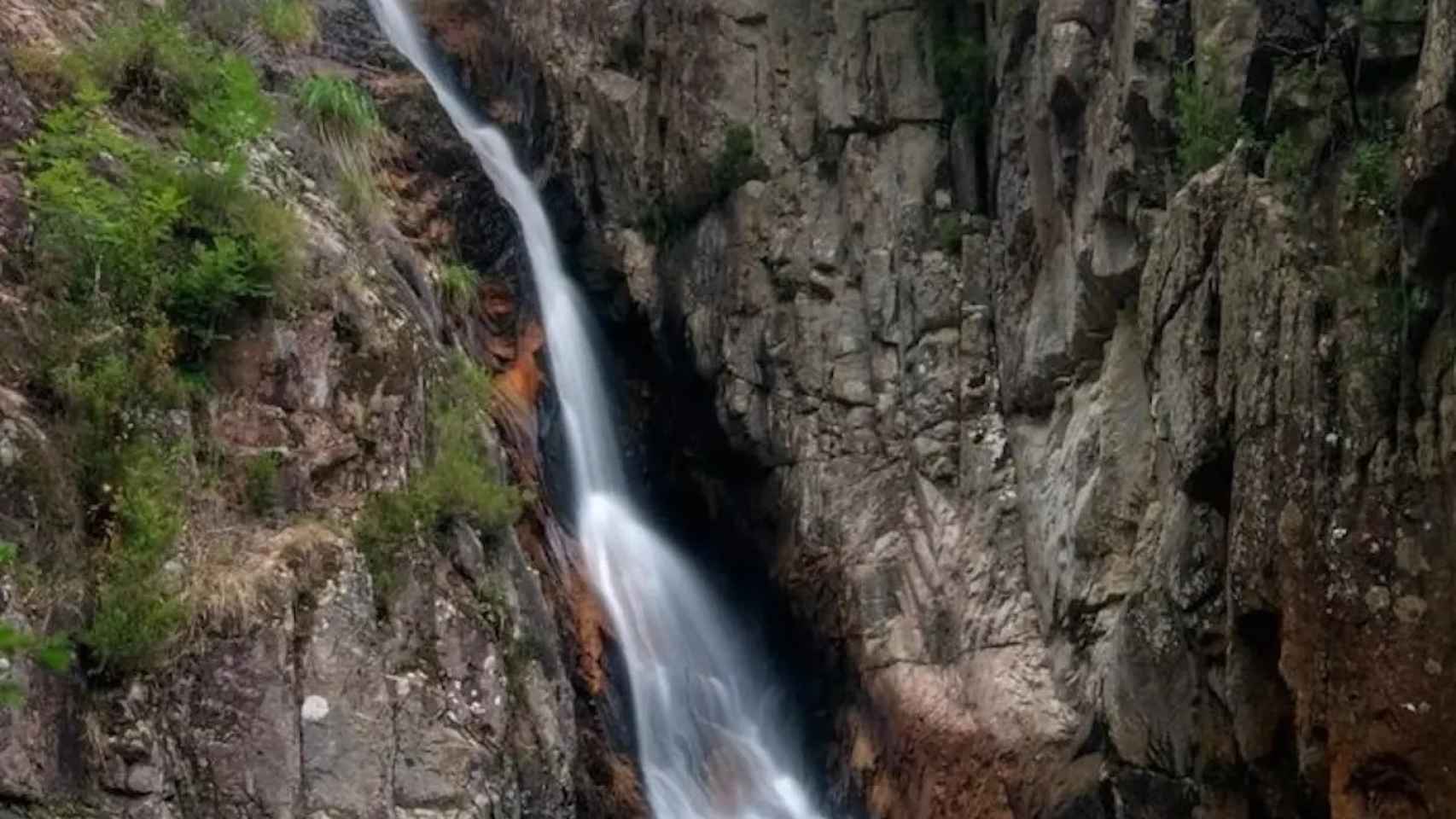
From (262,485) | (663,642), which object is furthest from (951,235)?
(262,485)

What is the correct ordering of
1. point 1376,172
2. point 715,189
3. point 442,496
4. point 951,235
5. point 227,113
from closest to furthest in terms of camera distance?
1. point 1376,172
2. point 442,496
3. point 227,113
4. point 951,235
5. point 715,189

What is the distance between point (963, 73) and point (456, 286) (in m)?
5.43

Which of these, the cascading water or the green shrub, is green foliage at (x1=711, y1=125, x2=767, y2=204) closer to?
the cascading water

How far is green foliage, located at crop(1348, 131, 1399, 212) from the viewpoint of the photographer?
7723mm

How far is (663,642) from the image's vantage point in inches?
542

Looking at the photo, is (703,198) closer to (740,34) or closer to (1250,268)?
(740,34)

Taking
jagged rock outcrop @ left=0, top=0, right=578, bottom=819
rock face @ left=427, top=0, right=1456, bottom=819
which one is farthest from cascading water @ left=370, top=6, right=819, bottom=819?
jagged rock outcrop @ left=0, top=0, right=578, bottom=819

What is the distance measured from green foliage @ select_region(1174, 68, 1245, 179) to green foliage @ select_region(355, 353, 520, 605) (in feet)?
17.9

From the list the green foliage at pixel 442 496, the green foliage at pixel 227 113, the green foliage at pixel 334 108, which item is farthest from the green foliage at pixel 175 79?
the green foliage at pixel 442 496

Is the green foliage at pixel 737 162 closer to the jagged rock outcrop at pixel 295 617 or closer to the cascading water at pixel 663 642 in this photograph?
the cascading water at pixel 663 642

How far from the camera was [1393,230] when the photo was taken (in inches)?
301

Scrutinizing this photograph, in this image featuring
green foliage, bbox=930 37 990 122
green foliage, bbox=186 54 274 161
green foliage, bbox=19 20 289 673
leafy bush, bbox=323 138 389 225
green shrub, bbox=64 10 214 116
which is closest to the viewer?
green foliage, bbox=19 20 289 673

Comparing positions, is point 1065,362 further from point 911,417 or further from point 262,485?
point 262,485

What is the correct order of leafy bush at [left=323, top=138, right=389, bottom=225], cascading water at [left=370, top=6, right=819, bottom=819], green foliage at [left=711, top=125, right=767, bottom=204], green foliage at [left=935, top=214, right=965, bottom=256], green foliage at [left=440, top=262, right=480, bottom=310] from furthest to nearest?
green foliage at [left=711, top=125, right=767, bottom=204] → green foliage at [left=440, top=262, right=480, bottom=310] → green foliage at [left=935, top=214, right=965, bottom=256] → leafy bush at [left=323, top=138, right=389, bottom=225] → cascading water at [left=370, top=6, right=819, bottom=819]
